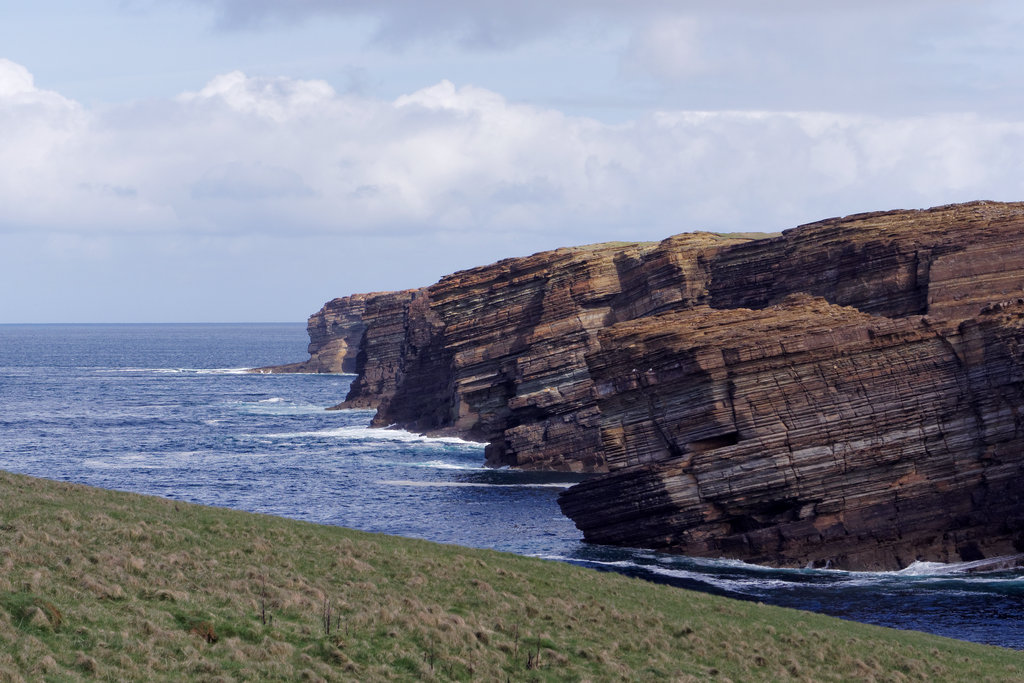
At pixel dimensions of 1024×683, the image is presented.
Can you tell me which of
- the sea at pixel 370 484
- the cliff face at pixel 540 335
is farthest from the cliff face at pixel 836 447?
the cliff face at pixel 540 335

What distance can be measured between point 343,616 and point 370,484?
51.7 metres

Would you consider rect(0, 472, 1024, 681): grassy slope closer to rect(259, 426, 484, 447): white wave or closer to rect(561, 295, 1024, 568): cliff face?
rect(561, 295, 1024, 568): cliff face


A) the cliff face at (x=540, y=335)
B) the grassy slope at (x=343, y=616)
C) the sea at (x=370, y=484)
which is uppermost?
the cliff face at (x=540, y=335)

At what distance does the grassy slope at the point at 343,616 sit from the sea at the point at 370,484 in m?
9.17

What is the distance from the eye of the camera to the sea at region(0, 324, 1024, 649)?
156 ft

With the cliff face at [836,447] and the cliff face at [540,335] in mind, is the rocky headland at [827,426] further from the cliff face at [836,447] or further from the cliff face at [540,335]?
the cliff face at [540,335]

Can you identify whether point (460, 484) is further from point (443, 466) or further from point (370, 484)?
point (443, 466)

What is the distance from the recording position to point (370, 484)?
7975cm

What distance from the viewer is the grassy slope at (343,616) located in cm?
2344

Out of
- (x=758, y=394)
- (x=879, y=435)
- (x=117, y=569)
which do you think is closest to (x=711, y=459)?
(x=758, y=394)

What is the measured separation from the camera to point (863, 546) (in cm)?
5459

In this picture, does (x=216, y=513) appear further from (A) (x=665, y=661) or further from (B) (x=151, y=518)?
(A) (x=665, y=661)

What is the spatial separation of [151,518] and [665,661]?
19056 millimetres

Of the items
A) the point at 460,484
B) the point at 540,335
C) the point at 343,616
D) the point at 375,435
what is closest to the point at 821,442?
the point at 460,484
